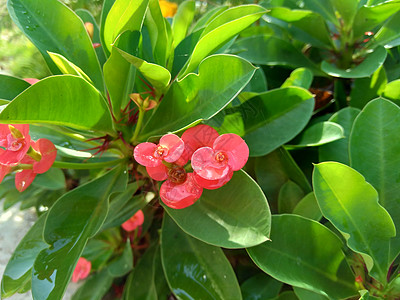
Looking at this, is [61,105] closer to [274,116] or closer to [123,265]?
[274,116]

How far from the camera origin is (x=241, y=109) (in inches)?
29.5

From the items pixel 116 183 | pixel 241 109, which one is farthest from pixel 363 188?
pixel 116 183

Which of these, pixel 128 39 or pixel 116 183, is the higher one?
pixel 128 39

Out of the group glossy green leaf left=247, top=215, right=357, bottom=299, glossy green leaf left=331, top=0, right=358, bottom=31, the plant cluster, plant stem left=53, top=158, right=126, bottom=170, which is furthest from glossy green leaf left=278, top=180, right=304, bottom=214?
glossy green leaf left=331, top=0, right=358, bottom=31

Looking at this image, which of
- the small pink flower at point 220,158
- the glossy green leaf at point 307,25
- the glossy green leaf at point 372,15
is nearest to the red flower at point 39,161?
the small pink flower at point 220,158

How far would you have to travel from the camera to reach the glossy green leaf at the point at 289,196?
75 centimetres

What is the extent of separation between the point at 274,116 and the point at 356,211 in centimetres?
24

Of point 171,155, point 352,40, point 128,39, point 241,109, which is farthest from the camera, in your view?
point 352,40

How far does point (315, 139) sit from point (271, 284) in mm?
310

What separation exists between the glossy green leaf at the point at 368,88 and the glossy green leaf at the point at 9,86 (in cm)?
72

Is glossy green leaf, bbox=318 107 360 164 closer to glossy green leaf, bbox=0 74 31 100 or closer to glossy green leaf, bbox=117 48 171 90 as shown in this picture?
glossy green leaf, bbox=117 48 171 90

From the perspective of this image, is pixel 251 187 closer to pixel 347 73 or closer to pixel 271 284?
pixel 271 284

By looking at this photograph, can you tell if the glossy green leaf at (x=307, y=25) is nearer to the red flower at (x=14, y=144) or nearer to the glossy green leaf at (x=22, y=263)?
the red flower at (x=14, y=144)

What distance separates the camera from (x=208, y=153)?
1.72 ft
